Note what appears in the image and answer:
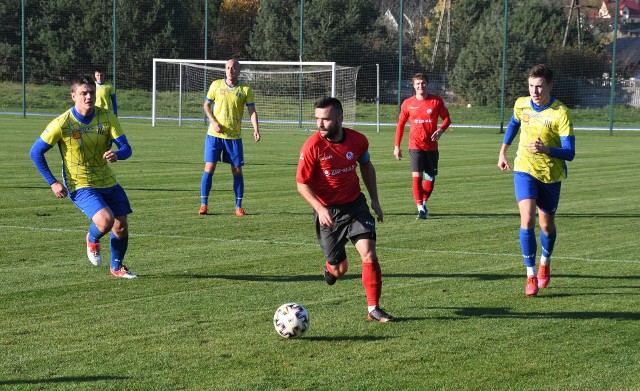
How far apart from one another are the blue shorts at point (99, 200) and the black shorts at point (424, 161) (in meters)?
6.44

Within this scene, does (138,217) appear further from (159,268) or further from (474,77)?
(474,77)

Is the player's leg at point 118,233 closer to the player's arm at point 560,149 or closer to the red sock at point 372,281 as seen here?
the red sock at point 372,281

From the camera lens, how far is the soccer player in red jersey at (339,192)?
761 cm

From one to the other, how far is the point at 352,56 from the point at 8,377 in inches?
1563

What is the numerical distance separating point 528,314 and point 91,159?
14.0ft

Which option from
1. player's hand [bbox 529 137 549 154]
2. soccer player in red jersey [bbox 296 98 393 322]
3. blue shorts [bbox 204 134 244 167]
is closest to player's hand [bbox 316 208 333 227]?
soccer player in red jersey [bbox 296 98 393 322]

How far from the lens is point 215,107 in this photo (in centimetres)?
1493

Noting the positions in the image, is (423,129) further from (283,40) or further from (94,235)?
(283,40)

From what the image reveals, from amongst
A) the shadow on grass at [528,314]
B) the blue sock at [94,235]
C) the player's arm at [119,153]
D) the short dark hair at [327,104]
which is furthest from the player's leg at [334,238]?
the blue sock at [94,235]

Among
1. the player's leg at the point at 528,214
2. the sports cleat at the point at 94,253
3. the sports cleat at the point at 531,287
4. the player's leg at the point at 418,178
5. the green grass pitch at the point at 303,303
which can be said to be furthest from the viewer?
the player's leg at the point at 418,178

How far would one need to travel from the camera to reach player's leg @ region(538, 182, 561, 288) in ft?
30.3

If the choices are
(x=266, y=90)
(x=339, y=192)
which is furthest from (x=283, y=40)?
(x=339, y=192)

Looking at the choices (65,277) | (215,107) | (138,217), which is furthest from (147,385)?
(215,107)

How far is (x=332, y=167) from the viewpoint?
7801 millimetres
